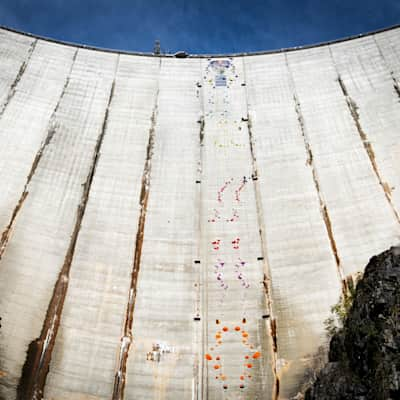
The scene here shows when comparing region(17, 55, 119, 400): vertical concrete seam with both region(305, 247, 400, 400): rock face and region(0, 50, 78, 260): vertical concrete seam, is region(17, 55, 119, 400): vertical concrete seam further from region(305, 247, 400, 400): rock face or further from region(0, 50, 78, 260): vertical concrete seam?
region(305, 247, 400, 400): rock face

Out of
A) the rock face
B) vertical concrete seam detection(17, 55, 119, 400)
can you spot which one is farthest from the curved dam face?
the rock face

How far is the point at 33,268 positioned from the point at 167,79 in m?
10.3

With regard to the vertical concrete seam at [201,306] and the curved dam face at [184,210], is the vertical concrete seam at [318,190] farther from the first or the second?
the vertical concrete seam at [201,306]

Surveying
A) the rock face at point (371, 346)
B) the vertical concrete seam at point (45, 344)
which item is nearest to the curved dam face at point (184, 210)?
the vertical concrete seam at point (45, 344)

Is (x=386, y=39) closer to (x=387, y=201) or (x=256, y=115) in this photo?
(x=256, y=115)

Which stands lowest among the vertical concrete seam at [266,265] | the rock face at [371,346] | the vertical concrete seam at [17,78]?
the rock face at [371,346]

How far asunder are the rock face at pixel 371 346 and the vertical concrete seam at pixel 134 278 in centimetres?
451

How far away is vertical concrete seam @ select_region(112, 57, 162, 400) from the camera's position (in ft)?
31.4

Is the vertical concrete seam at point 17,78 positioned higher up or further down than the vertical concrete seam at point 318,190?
higher up

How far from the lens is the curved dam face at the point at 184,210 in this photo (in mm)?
9797

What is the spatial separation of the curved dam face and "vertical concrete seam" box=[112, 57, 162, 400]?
0.06 m

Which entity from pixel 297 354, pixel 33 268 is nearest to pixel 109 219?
pixel 33 268

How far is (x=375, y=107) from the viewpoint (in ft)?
48.5

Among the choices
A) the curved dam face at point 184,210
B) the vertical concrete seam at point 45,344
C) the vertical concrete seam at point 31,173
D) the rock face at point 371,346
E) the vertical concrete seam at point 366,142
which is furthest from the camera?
the vertical concrete seam at point 366,142
